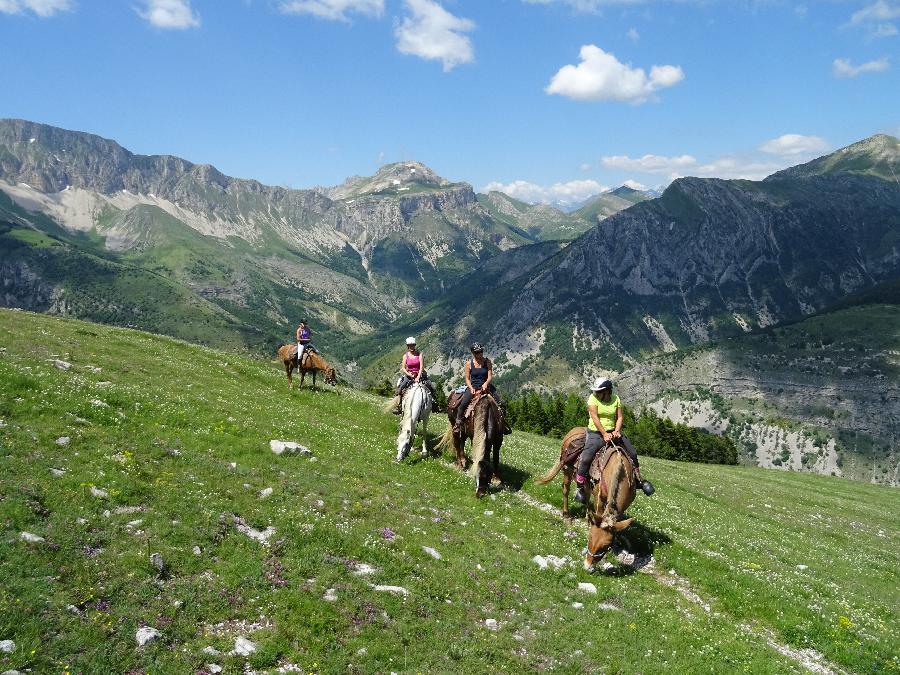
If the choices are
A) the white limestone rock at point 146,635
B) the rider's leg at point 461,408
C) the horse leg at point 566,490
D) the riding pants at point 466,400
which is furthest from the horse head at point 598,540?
the white limestone rock at point 146,635

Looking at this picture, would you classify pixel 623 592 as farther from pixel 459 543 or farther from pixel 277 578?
pixel 277 578

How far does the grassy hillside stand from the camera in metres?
10.3

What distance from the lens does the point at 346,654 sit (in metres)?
10.4

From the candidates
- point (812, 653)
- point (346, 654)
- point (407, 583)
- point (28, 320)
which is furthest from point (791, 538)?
point (28, 320)

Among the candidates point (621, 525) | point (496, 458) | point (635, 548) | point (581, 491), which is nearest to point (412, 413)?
point (496, 458)

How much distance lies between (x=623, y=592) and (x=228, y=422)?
17.6m

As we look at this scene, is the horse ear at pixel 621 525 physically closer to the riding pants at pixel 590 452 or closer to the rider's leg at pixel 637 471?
the rider's leg at pixel 637 471

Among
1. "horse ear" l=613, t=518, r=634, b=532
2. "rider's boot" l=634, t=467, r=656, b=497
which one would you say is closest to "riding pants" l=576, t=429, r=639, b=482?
"rider's boot" l=634, t=467, r=656, b=497

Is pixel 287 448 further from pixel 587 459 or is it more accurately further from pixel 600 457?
pixel 600 457

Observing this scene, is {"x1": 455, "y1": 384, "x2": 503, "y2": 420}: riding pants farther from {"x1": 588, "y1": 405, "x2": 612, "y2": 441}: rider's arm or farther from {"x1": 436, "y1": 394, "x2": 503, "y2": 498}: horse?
{"x1": 588, "y1": 405, "x2": 612, "y2": 441}: rider's arm

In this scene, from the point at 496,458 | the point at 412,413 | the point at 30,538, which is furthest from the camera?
the point at 412,413

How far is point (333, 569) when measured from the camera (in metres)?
13.0

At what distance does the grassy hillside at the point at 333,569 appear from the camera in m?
10.3

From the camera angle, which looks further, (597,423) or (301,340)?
(301,340)
